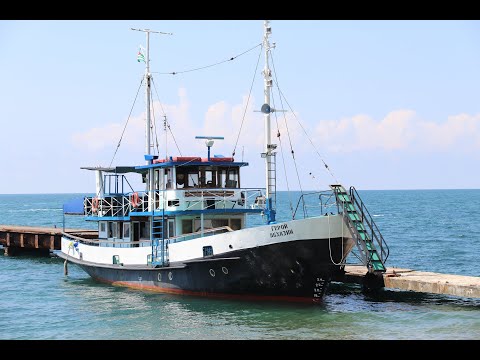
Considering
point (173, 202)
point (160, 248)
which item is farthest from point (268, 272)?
point (173, 202)

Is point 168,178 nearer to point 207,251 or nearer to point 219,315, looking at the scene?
point 207,251

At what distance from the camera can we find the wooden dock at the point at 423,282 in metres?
24.3

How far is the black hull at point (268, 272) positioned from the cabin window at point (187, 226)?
1.77 metres

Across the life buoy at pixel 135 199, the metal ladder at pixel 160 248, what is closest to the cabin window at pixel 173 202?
the metal ladder at pixel 160 248

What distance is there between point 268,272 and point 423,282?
567 cm

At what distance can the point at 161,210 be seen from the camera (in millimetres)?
28094

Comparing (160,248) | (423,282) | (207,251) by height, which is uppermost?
(160,248)

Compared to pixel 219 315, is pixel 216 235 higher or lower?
higher

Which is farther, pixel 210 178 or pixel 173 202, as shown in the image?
pixel 210 178

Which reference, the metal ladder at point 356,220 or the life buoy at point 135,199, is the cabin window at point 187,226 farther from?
the metal ladder at point 356,220

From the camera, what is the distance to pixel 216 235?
25406 mm

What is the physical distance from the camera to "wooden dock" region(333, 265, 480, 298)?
24312mm
